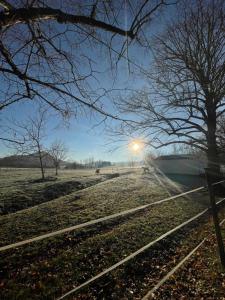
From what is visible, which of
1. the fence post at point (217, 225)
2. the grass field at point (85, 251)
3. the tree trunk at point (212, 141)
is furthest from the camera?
the tree trunk at point (212, 141)

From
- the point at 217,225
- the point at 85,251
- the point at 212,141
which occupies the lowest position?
the point at 85,251

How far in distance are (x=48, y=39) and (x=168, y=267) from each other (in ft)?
19.6

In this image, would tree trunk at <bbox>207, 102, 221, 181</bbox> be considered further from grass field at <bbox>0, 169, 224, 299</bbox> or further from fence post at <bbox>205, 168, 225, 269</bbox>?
fence post at <bbox>205, 168, 225, 269</bbox>

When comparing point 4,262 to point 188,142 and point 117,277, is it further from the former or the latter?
point 188,142

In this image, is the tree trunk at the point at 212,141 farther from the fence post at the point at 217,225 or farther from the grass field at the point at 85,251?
the fence post at the point at 217,225

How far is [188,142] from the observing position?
2170 centimetres

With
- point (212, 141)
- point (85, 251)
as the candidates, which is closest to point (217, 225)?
point (85, 251)

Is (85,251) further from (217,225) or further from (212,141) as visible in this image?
(212,141)

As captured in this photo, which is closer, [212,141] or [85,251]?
[85,251]

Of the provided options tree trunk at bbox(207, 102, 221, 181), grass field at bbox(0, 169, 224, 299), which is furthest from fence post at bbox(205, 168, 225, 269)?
tree trunk at bbox(207, 102, 221, 181)

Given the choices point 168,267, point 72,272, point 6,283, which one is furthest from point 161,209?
point 6,283

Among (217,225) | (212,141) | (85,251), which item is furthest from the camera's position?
(212,141)

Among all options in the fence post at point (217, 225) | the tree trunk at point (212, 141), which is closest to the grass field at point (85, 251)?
the fence post at point (217, 225)

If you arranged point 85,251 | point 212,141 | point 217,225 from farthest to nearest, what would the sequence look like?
point 212,141 → point 85,251 → point 217,225
